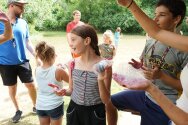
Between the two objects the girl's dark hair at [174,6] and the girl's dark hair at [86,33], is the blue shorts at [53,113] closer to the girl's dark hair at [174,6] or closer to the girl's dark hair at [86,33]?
the girl's dark hair at [86,33]

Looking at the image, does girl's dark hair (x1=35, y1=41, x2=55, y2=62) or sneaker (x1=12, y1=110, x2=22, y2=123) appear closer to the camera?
girl's dark hair (x1=35, y1=41, x2=55, y2=62)

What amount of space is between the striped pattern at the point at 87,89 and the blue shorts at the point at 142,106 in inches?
7.8

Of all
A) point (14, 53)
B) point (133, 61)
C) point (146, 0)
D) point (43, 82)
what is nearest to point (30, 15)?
point (146, 0)

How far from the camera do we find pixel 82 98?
9.03ft

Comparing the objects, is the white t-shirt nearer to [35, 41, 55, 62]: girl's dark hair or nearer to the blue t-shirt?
[35, 41, 55, 62]: girl's dark hair

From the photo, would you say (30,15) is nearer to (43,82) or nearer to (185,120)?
(43,82)

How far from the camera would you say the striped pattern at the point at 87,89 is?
8.96 ft

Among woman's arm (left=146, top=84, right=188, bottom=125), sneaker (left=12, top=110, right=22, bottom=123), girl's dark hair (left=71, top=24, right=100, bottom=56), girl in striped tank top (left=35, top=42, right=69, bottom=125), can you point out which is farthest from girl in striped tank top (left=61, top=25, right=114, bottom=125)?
sneaker (left=12, top=110, right=22, bottom=123)

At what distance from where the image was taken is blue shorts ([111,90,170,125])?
2408mm

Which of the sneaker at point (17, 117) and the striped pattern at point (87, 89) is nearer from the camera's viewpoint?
the striped pattern at point (87, 89)

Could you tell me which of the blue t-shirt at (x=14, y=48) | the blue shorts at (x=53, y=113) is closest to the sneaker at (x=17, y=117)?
the blue t-shirt at (x=14, y=48)

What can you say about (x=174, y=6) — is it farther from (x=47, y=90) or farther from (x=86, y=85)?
(x=47, y=90)

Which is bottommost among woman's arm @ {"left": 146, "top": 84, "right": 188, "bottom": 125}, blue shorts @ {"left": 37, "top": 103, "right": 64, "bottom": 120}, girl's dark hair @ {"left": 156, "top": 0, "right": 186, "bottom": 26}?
blue shorts @ {"left": 37, "top": 103, "right": 64, "bottom": 120}

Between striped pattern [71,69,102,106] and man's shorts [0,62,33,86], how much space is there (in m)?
2.16
